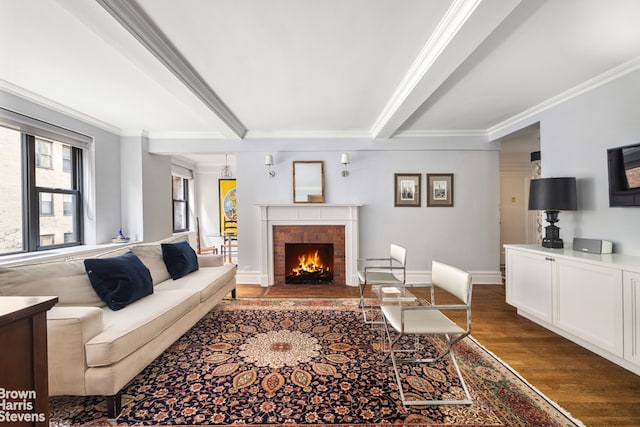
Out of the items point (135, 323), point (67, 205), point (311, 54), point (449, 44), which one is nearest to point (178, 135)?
point (67, 205)

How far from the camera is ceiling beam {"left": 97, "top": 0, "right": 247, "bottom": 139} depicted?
1725 mm

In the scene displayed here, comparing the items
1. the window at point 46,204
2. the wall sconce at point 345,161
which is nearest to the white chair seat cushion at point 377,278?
the wall sconce at point 345,161

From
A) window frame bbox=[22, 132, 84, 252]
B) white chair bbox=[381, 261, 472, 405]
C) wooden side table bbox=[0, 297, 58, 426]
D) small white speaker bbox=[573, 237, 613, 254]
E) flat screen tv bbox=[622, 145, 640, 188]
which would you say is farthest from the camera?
window frame bbox=[22, 132, 84, 252]

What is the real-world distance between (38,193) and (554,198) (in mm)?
6010

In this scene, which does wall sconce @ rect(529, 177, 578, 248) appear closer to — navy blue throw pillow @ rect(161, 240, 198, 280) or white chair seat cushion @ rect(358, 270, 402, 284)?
white chair seat cushion @ rect(358, 270, 402, 284)

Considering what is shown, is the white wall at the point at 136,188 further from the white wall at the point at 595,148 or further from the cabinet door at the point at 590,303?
the white wall at the point at 595,148

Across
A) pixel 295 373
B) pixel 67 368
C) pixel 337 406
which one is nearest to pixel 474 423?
pixel 337 406

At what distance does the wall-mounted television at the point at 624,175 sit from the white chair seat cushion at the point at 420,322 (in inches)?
84.0

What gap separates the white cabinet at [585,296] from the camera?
209 cm

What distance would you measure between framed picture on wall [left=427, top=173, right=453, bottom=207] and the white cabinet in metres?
1.56

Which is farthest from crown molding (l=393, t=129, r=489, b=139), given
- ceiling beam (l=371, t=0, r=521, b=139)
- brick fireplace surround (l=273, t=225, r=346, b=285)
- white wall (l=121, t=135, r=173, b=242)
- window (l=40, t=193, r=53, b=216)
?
window (l=40, t=193, r=53, b=216)

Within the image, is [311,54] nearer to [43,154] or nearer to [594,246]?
[594,246]

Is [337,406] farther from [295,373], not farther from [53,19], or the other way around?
[53,19]

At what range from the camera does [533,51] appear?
7.41 ft
